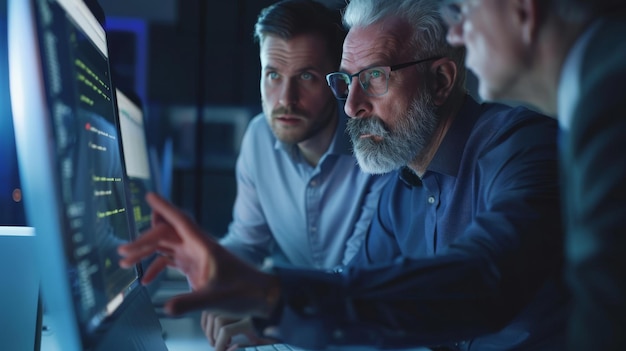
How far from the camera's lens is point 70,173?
53 cm

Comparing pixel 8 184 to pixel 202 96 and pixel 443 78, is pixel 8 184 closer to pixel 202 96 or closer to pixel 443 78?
pixel 443 78

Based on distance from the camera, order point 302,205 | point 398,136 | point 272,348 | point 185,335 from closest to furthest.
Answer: point 272,348
point 185,335
point 398,136
point 302,205

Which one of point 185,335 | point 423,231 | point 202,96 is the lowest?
point 185,335

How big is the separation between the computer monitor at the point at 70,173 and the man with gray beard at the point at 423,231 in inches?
2.6

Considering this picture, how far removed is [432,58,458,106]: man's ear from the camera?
4.07ft

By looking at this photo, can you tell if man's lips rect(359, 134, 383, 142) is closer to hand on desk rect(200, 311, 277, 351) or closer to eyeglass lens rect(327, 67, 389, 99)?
eyeglass lens rect(327, 67, 389, 99)

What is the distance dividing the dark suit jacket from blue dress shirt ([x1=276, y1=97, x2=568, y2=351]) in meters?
0.16

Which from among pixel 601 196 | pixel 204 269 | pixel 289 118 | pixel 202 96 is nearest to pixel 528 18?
pixel 601 196

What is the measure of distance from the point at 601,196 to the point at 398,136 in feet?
2.44

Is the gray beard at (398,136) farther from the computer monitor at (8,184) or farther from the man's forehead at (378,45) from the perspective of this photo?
the computer monitor at (8,184)

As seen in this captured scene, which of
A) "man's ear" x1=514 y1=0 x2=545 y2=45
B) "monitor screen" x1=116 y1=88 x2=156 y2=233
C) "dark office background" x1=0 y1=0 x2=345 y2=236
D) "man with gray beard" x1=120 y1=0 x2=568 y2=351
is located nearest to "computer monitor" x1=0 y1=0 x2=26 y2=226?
"monitor screen" x1=116 y1=88 x2=156 y2=233

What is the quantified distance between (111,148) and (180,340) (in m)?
0.42

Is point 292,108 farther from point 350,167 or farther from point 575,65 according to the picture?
point 575,65

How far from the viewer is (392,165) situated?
121 centimetres
